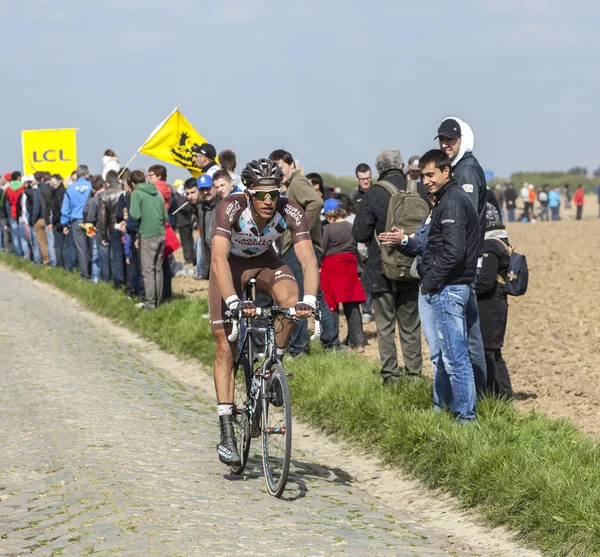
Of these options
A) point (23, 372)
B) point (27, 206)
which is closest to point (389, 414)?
point (23, 372)

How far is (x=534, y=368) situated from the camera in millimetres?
13508

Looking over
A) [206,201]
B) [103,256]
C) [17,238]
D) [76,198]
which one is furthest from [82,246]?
[206,201]

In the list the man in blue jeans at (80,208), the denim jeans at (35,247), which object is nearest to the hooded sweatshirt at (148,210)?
the man in blue jeans at (80,208)

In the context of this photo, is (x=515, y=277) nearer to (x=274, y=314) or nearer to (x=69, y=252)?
(x=274, y=314)

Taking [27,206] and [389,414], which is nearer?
[389,414]

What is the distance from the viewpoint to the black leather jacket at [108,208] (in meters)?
20.6

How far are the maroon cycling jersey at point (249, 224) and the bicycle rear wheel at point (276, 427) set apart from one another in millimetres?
941

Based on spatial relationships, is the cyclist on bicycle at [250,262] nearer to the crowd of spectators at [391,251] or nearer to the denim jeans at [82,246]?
the crowd of spectators at [391,251]

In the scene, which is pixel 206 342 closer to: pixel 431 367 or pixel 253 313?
pixel 431 367

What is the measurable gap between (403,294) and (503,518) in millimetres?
4036

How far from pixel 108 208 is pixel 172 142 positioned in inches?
65.5

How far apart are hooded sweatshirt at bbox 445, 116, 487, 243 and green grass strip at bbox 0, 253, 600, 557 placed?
1610mm

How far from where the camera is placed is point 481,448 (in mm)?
8086

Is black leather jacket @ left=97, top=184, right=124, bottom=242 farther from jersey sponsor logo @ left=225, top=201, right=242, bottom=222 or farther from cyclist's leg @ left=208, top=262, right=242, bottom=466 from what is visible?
jersey sponsor logo @ left=225, top=201, right=242, bottom=222
